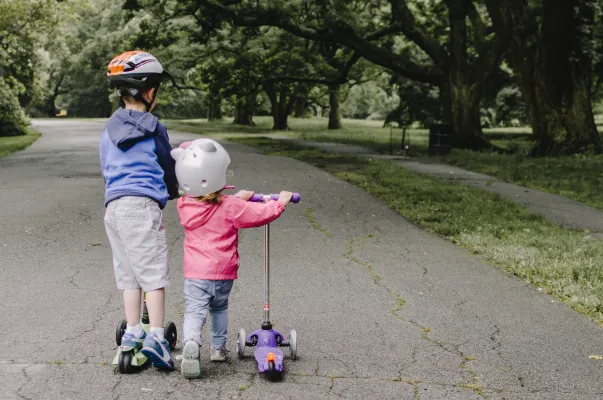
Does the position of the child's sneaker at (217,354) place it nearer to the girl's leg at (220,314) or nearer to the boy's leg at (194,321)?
the girl's leg at (220,314)

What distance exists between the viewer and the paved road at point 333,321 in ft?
12.7

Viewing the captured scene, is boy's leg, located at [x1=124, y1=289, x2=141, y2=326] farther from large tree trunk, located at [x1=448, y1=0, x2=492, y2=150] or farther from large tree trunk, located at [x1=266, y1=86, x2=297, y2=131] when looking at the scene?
large tree trunk, located at [x1=266, y1=86, x2=297, y2=131]

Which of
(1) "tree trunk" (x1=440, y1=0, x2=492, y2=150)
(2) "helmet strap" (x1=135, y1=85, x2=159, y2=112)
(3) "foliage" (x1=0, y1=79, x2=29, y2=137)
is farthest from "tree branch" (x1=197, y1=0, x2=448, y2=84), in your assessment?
(2) "helmet strap" (x1=135, y1=85, x2=159, y2=112)

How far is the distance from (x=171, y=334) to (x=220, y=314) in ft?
1.32

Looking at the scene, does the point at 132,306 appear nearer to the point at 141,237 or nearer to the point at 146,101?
the point at 141,237

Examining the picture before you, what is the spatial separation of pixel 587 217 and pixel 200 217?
7515mm

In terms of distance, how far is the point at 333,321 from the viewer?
16.6ft

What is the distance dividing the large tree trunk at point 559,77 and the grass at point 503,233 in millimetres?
5975

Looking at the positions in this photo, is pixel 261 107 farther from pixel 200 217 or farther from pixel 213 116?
pixel 200 217

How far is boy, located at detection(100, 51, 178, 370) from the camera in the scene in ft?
13.2

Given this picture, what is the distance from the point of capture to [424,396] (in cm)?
375

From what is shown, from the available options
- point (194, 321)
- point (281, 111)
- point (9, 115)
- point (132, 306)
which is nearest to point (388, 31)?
point (9, 115)

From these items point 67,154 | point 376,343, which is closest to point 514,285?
point 376,343

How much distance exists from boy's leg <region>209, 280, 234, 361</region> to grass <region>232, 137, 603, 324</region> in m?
2.69
